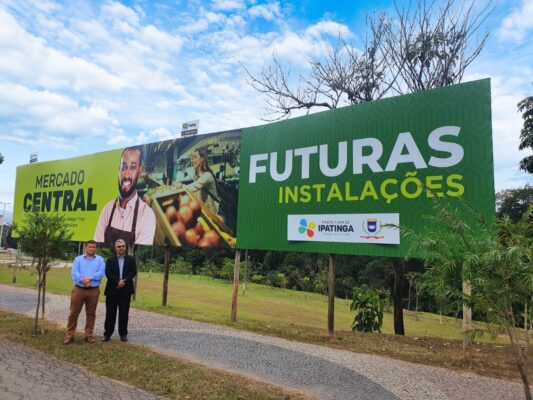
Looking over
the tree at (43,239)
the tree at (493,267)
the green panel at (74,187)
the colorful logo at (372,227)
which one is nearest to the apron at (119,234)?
the green panel at (74,187)

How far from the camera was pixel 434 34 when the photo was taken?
594 inches

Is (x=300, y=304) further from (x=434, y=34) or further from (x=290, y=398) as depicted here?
(x=290, y=398)

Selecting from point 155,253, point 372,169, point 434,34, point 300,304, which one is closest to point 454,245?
point 372,169

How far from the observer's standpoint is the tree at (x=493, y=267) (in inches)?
149

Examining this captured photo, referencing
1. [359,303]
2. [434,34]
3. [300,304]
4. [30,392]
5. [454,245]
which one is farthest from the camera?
[300,304]

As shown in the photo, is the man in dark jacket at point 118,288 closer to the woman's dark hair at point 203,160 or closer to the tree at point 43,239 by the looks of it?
the tree at point 43,239

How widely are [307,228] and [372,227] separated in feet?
5.59

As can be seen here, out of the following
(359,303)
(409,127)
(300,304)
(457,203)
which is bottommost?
(300,304)

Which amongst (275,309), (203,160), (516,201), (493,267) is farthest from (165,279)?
(516,201)

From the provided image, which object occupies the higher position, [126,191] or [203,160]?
[203,160]

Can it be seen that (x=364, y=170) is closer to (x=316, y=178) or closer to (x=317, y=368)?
(x=316, y=178)

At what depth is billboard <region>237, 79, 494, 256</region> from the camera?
26.6ft

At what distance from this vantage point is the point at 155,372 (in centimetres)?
586

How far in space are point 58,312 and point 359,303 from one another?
8.30 m
